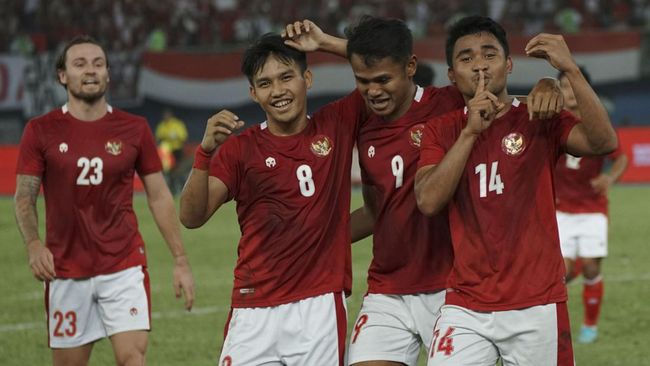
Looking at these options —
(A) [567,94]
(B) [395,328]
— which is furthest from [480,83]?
(A) [567,94]

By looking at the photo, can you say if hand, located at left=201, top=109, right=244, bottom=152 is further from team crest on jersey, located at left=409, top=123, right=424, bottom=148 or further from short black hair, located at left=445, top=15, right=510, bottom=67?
short black hair, located at left=445, top=15, right=510, bottom=67

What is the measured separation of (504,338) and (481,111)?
3.39 ft

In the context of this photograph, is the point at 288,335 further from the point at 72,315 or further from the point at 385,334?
the point at 72,315

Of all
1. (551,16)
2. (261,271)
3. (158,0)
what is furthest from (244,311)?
(158,0)

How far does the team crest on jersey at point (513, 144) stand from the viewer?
17.9ft

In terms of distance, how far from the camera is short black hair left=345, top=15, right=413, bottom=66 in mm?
5750

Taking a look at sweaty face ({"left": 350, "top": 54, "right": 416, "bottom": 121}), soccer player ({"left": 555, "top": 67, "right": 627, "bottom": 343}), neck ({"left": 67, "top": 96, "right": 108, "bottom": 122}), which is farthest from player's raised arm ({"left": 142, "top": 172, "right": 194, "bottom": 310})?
soccer player ({"left": 555, "top": 67, "right": 627, "bottom": 343})

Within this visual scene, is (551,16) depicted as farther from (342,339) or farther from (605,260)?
(342,339)

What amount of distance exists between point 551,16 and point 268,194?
28215mm

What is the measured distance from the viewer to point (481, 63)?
549 centimetres

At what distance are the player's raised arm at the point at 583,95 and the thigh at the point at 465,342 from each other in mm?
909

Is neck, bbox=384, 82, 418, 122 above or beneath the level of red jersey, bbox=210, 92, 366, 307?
above

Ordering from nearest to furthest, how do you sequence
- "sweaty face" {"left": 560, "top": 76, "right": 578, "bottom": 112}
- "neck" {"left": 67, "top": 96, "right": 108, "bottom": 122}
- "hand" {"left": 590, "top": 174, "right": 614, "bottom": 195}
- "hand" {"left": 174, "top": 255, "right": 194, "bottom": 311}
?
"hand" {"left": 174, "top": 255, "right": 194, "bottom": 311}
"neck" {"left": 67, "top": 96, "right": 108, "bottom": 122}
"sweaty face" {"left": 560, "top": 76, "right": 578, "bottom": 112}
"hand" {"left": 590, "top": 174, "right": 614, "bottom": 195}

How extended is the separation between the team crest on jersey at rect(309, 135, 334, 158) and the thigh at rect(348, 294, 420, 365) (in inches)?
30.8
